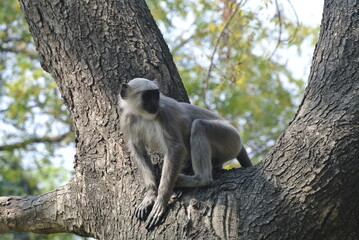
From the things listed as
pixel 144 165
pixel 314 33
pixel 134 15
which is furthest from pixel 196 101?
pixel 144 165

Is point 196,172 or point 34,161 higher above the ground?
point 34,161

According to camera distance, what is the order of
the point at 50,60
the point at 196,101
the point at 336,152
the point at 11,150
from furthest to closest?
Answer: the point at 11,150 → the point at 196,101 → the point at 50,60 → the point at 336,152

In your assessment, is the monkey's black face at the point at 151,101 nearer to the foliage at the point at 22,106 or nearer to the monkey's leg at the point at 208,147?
the monkey's leg at the point at 208,147

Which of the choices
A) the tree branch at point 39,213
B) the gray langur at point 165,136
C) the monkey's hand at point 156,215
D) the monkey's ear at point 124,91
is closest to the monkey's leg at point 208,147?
the gray langur at point 165,136

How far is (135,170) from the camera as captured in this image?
5.71 meters

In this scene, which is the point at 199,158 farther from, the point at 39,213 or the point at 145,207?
the point at 39,213

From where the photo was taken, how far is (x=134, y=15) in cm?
655

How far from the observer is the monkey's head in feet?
18.8

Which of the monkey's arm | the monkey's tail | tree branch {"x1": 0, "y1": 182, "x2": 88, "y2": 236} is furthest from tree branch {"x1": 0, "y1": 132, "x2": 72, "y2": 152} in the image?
the monkey's arm

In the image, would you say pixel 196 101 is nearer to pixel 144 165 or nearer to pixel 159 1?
pixel 159 1

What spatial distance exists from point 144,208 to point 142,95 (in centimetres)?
123

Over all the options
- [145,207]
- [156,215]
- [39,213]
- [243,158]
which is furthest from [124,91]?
[243,158]

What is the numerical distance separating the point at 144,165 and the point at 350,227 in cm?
221

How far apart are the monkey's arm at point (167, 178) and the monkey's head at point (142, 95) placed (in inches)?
18.8
